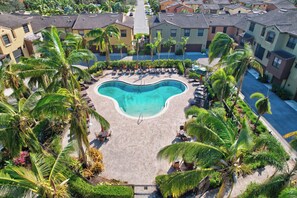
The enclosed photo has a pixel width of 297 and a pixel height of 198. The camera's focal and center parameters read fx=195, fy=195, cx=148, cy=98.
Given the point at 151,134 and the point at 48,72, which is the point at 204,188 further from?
the point at 48,72

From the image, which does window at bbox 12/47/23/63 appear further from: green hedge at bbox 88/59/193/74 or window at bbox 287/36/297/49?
window at bbox 287/36/297/49

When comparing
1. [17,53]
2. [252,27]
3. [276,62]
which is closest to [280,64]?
[276,62]

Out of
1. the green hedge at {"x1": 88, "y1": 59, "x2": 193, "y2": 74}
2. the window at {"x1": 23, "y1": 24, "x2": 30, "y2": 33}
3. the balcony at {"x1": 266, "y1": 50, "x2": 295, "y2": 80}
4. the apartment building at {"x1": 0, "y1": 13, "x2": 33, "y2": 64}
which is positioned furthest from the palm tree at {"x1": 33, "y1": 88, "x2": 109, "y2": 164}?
the window at {"x1": 23, "y1": 24, "x2": 30, "y2": 33}

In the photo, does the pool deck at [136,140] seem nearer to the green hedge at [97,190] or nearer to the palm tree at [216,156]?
the green hedge at [97,190]

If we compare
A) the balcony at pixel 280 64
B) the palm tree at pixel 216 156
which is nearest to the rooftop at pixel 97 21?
the balcony at pixel 280 64

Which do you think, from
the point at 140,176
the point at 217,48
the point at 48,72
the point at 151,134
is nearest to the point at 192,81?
the point at 217,48

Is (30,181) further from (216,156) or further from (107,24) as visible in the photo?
(107,24)

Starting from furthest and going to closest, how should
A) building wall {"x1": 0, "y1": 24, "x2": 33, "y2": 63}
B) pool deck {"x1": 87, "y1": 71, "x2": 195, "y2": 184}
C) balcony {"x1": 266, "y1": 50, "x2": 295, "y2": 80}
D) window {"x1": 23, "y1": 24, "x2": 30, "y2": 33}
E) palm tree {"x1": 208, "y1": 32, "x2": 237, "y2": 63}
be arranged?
window {"x1": 23, "y1": 24, "x2": 30, "y2": 33}
building wall {"x1": 0, "y1": 24, "x2": 33, "y2": 63}
balcony {"x1": 266, "y1": 50, "x2": 295, "y2": 80}
palm tree {"x1": 208, "y1": 32, "x2": 237, "y2": 63}
pool deck {"x1": 87, "y1": 71, "x2": 195, "y2": 184}
